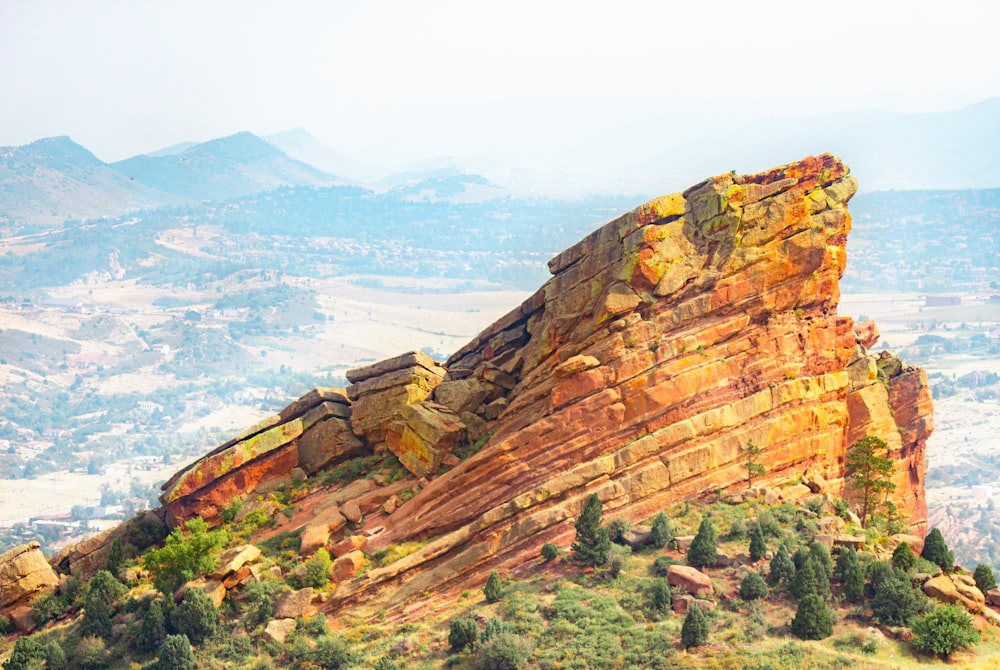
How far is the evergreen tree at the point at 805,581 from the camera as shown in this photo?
136 feet

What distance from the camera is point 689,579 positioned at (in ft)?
142

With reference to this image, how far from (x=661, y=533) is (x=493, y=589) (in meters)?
8.82

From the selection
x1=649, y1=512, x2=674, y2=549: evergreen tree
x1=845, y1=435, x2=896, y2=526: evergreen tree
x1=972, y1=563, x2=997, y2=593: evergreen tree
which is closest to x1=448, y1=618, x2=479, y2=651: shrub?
x1=649, y1=512, x2=674, y2=549: evergreen tree

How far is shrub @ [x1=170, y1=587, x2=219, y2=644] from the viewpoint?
158ft

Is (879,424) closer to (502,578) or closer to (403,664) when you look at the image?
(502,578)

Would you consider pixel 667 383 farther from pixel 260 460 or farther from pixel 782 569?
pixel 260 460

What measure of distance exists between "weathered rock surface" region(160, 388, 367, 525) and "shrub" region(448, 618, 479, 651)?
21315mm

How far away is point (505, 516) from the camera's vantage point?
48.8 meters

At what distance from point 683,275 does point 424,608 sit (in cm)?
2309

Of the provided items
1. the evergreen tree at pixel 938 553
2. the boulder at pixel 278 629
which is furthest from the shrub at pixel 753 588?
the boulder at pixel 278 629

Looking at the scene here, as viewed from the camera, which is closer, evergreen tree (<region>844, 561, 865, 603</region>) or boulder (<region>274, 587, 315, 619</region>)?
evergreen tree (<region>844, 561, 865, 603</region>)

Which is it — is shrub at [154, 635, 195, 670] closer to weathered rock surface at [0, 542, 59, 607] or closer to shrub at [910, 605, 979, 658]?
weathered rock surface at [0, 542, 59, 607]

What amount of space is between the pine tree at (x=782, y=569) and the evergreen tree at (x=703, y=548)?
2.83 metres

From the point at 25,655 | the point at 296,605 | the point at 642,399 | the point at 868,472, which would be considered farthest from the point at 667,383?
the point at 25,655
